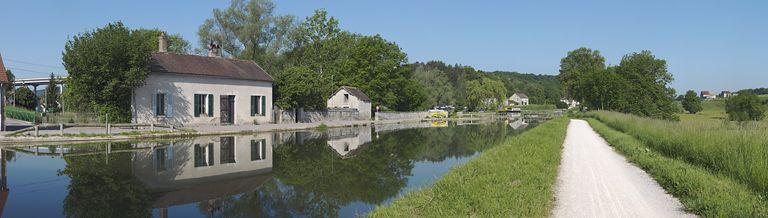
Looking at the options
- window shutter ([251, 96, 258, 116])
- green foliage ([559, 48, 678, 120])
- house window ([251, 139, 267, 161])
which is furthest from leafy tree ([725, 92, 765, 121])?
window shutter ([251, 96, 258, 116])

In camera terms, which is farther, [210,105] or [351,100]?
[351,100]

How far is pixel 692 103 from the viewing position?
75688 millimetres

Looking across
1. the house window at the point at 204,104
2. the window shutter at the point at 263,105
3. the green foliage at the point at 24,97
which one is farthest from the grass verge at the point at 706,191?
the green foliage at the point at 24,97

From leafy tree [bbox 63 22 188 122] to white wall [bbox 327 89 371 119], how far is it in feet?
87.3

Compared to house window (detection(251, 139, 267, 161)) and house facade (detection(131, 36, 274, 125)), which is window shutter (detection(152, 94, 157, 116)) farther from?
house window (detection(251, 139, 267, 161))

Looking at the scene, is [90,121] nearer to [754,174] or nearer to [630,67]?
[754,174]

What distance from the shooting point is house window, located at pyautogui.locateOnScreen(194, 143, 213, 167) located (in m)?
15.9

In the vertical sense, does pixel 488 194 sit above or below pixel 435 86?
below

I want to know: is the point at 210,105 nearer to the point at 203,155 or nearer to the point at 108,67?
the point at 108,67

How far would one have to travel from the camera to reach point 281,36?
59.1m

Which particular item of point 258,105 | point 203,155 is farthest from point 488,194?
point 258,105

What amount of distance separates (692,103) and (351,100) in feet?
170

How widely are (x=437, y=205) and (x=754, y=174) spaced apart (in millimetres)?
6283

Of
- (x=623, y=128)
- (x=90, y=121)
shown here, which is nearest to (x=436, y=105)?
(x=623, y=128)
